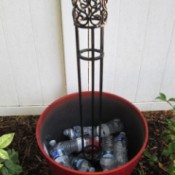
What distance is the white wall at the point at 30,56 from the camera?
39.3 inches

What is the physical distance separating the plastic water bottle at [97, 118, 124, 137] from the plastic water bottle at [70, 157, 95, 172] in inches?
6.3

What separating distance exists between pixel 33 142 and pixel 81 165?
1.16ft

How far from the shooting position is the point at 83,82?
1148 millimetres

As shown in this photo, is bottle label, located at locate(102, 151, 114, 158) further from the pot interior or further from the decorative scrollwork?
the decorative scrollwork

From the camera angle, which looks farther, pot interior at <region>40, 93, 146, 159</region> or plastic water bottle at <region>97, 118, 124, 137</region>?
plastic water bottle at <region>97, 118, 124, 137</region>

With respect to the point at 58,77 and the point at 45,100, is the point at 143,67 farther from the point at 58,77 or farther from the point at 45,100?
the point at 45,100

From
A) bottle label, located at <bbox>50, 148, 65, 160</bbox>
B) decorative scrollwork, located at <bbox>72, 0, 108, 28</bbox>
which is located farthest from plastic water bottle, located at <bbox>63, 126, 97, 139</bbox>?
decorative scrollwork, located at <bbox>72, 0, 108, 28</bbox>

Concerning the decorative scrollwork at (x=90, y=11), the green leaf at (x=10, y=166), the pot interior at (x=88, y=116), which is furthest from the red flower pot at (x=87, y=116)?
the decorative scrollwork at (x=90, y=11)

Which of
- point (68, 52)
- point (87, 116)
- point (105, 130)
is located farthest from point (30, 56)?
point (105, 130)

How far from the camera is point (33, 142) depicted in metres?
1.20

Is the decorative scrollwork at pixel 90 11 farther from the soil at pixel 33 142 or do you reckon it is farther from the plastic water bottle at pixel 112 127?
the soil at pixel 33 142

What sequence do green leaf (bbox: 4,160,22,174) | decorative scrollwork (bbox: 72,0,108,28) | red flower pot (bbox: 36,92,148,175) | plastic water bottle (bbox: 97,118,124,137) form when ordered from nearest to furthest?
1. decorative scrollwork (bbox: 72,0,108,28)
2. green leaf (bbox: 4,160,22,174)
3. red flower pot (bbox: 36,92,148,175)
4. plastic water bottle (bbox: 97,118,124,137)

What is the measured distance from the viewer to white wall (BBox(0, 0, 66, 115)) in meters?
1.00

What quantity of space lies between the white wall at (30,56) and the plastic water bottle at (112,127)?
32 cm
